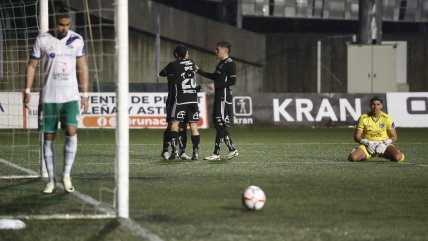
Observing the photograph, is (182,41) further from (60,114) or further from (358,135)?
(60,114)

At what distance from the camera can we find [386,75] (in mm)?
36781

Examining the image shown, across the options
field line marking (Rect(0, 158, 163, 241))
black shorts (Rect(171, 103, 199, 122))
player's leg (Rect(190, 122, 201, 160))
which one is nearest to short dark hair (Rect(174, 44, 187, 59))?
black shorts (Rect(171, 103, 199, 122))

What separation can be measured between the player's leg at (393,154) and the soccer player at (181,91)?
330 centimetres

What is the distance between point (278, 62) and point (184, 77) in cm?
2719

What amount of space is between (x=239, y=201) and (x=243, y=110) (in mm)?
19040

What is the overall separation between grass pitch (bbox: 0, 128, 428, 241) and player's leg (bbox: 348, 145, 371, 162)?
276 mm

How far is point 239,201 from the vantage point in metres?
9.12

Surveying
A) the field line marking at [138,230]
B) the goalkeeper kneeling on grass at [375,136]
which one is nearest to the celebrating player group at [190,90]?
the goalkeeper kneeling on grass at [375,136]

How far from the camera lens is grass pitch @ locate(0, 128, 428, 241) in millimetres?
7133

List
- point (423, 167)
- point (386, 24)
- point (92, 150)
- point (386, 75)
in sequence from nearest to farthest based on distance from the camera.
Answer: point (423, 167) < point (92, 150) < point (386, 75) < point (386, 24)

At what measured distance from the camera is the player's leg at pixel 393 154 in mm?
14842

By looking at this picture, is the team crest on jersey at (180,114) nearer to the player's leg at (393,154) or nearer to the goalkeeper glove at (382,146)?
the goalkeeper glove at (382,146)

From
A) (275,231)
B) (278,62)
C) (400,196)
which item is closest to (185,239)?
(275,231)

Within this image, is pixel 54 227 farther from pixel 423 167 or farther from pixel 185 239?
pixel 423 167
